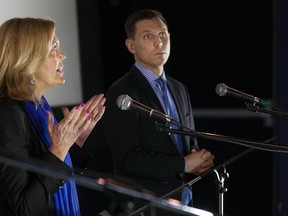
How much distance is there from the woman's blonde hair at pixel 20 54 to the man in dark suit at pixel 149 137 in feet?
1.75

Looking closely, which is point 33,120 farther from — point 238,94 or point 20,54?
point 238,94

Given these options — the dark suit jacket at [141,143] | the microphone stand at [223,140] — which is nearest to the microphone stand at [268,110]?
the microphone stand at [223,140]

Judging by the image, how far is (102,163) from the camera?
3016 mm

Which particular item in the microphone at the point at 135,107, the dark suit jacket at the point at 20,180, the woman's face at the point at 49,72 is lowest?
the dark suit jacket at the point at 20,180

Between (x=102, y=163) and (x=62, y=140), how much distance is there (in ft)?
4.69

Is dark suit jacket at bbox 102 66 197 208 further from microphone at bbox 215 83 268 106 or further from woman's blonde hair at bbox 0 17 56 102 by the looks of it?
woman's blonde hair at bbox 0 17 56 102

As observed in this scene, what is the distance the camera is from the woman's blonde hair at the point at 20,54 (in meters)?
1.63

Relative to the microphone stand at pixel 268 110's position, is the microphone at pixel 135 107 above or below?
above

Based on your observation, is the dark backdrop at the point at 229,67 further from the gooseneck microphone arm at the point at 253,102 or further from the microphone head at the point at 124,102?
the microphone head at the point at 124,102

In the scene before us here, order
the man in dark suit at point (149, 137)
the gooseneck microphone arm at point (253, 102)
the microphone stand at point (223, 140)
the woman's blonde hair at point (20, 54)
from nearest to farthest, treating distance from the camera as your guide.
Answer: the microphone stand at point (223, 140), the woman's blonde hair at point (20, 54), the gooseneck microphone arm at point (253, 102), the man in dark suit at point (149, 137)

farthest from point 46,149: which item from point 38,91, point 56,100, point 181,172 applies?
point 56,100

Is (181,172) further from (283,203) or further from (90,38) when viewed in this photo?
(283,203)

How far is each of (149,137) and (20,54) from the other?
27.6 inches

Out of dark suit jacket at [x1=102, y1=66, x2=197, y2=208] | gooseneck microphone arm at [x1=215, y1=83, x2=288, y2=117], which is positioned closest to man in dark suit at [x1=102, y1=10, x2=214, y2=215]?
dark suit jacket at [x1=102, y1=66, x2=197, y2=208]
